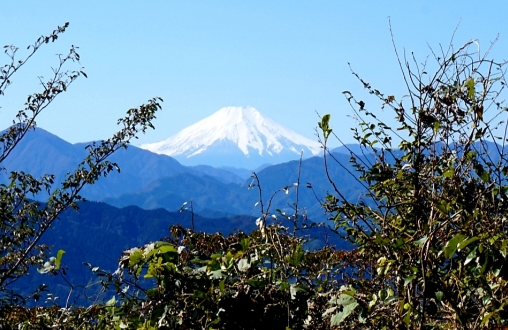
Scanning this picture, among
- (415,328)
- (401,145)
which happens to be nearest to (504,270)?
(415,328)

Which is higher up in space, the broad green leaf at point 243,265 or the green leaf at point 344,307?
the broad green leaf at point 243,265

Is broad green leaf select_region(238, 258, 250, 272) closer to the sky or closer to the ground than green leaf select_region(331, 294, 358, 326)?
closer to the sky

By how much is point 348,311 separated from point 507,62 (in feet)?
4.52

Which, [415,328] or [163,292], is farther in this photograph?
[163,292]

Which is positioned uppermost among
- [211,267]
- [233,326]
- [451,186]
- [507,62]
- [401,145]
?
[507,62]

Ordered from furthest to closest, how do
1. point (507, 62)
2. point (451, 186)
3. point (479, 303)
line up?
point (507, 62)
point (451, 186)
point (479, 303)

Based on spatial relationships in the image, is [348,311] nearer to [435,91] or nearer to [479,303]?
[479,303]

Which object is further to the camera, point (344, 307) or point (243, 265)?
point (243, 265)

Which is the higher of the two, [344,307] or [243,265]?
[243,265]

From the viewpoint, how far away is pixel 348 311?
6.13 feet

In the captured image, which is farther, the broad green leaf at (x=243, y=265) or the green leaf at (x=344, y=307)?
the broad green leaf at (x=243, y=265)

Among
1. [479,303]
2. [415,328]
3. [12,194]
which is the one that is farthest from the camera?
[12,194]

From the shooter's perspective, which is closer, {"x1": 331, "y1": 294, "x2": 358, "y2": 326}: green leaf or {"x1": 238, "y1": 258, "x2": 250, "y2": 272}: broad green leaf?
{"x1": 331, "y1": 294, "x2": 358, "y2": 326}: green leaf

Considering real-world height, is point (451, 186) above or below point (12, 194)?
below
